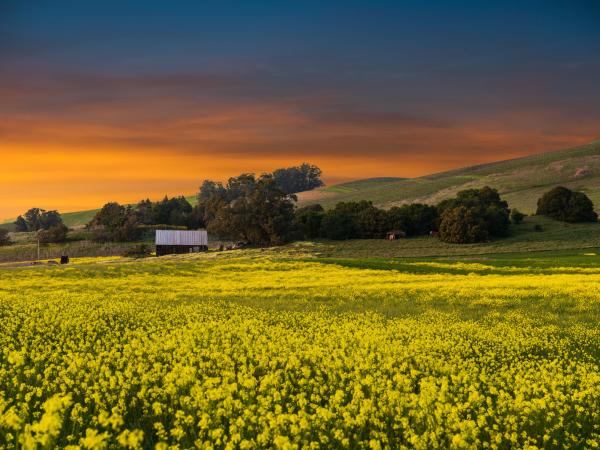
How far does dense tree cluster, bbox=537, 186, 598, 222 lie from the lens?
4392 inches

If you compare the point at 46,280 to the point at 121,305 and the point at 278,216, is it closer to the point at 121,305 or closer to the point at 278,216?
the point at 121,305

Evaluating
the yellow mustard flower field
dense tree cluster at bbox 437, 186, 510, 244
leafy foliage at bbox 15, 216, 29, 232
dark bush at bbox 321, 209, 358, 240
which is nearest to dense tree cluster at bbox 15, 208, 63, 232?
leafy foliage at bbox 15, 216, 29, 232

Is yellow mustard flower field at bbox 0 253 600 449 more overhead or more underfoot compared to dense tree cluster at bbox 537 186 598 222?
more underfoot

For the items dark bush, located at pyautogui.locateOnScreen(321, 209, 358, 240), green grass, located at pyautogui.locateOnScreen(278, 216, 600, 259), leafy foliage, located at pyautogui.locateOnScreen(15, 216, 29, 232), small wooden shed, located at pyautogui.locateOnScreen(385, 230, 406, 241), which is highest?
leafy foliage, located at pyautogui.locateOnScreen(15, 216, 29, 232)

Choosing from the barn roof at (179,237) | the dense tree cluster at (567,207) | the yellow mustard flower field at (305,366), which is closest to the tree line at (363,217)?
the dense tree cluster at (567,207)

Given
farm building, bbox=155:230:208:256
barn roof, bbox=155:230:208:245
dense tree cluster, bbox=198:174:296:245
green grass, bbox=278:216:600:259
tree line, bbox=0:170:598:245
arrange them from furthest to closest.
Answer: barn roof, bbox=155:230:208:245, farm building, bbox=155:230:208:256, dense tree cluster, bbox=198:174:296:245, tree line, bbox=0:170:598:245, green grass, bbox=278:216:600:259

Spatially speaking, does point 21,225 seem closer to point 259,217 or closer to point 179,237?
point 179,237

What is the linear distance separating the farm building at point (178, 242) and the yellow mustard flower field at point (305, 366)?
67783 mm

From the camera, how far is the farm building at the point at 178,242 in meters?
108

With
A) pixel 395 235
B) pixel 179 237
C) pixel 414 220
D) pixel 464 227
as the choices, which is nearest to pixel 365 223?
pixel 395 235

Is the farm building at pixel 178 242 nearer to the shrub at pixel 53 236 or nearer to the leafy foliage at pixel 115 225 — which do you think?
the leafy foliage at pixel 115 225

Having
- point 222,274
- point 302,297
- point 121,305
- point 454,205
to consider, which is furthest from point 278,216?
point 121,305

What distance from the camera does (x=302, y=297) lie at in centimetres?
3209

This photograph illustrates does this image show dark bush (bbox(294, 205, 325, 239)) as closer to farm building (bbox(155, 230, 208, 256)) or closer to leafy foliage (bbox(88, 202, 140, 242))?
farm building (bbox(155, 230, 208, 256))
